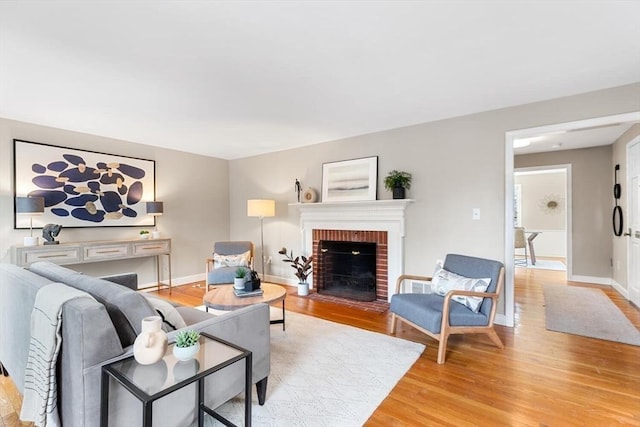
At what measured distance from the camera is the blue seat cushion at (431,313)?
2496 mm

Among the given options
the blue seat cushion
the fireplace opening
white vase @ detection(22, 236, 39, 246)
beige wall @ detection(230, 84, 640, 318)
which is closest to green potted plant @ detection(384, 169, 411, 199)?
beige wall @ detection(230, 84, 640, 318)

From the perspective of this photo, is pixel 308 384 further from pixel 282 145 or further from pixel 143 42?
pixel 282 145

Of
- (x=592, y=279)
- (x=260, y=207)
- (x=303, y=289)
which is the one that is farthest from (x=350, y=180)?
(x=592, y=279)

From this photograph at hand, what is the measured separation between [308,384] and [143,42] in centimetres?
258

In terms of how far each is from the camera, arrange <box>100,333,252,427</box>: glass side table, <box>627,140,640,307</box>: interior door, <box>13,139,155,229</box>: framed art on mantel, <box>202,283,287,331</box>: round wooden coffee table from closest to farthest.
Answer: <box>100,333,252,427</box>: glass side table → <box>202,283,287,331</box>: round wooden coffee table → <box>13,139,155,229</box>: framed art on mantel → <box>627,140,640,307</box>: interior door

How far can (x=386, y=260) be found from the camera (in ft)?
13.4

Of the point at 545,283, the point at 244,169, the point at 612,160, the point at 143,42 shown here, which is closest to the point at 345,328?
the point at 143,42

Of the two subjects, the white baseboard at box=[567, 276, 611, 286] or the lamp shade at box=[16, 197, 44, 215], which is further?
the white baseboard at box=[567, 276, 611, 286]

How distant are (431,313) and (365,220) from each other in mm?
1902

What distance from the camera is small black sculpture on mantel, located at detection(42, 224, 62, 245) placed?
3555 mm

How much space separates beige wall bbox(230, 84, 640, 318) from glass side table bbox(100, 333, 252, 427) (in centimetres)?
294

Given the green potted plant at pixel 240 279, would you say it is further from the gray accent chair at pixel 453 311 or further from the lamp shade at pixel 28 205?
the lamp shade at pixel 28 205

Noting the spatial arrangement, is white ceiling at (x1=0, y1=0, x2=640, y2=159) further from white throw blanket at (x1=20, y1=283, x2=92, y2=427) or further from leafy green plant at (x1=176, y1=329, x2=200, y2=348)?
leafy green plant at (x1=176, y1=329, x2=200, y2=348)

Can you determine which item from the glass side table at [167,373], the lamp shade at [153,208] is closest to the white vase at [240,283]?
the glass side table at [167,373]
